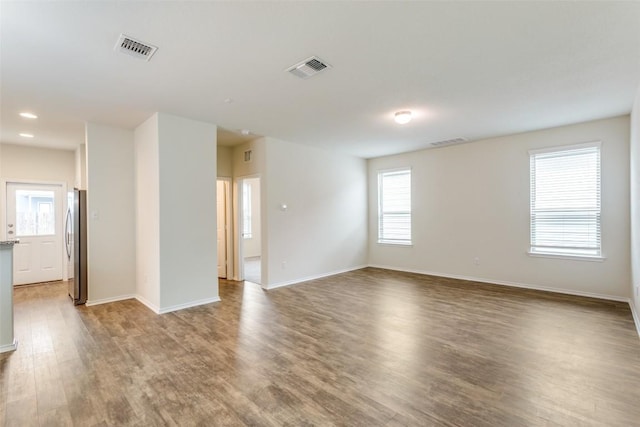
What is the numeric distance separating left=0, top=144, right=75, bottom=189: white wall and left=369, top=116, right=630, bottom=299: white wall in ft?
22.5

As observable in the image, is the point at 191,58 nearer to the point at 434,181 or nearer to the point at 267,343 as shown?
the point at 267,343

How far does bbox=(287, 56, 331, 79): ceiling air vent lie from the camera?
2780 millimetres

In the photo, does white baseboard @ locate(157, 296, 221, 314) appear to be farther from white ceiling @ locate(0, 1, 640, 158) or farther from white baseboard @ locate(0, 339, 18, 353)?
white ceiling @ locate(0, 1, 640, 158)

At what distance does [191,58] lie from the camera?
2711 mm

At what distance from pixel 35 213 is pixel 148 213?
3.51 meters

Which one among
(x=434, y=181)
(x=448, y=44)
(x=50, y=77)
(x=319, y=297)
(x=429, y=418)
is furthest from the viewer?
(x=434, y=181)

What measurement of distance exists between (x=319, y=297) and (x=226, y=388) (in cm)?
269

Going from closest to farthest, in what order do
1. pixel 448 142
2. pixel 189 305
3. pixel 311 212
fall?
pixel 189 305 < pixel 448 142 < pixel 311 212

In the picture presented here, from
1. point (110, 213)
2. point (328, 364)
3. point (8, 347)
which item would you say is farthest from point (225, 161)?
point (328, 364)

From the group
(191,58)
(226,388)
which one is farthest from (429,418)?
(191,58)

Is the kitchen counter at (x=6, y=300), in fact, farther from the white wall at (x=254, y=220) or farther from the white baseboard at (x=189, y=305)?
the white wall at (x=254, y=220)

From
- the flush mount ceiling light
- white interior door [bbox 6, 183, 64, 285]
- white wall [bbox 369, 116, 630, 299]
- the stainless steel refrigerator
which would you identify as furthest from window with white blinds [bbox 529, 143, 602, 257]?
white interior door [bbox 6, 183, 64, 285]

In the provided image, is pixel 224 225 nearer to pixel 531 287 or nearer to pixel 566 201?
pixel 531 287

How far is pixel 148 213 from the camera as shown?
14.8 feet
